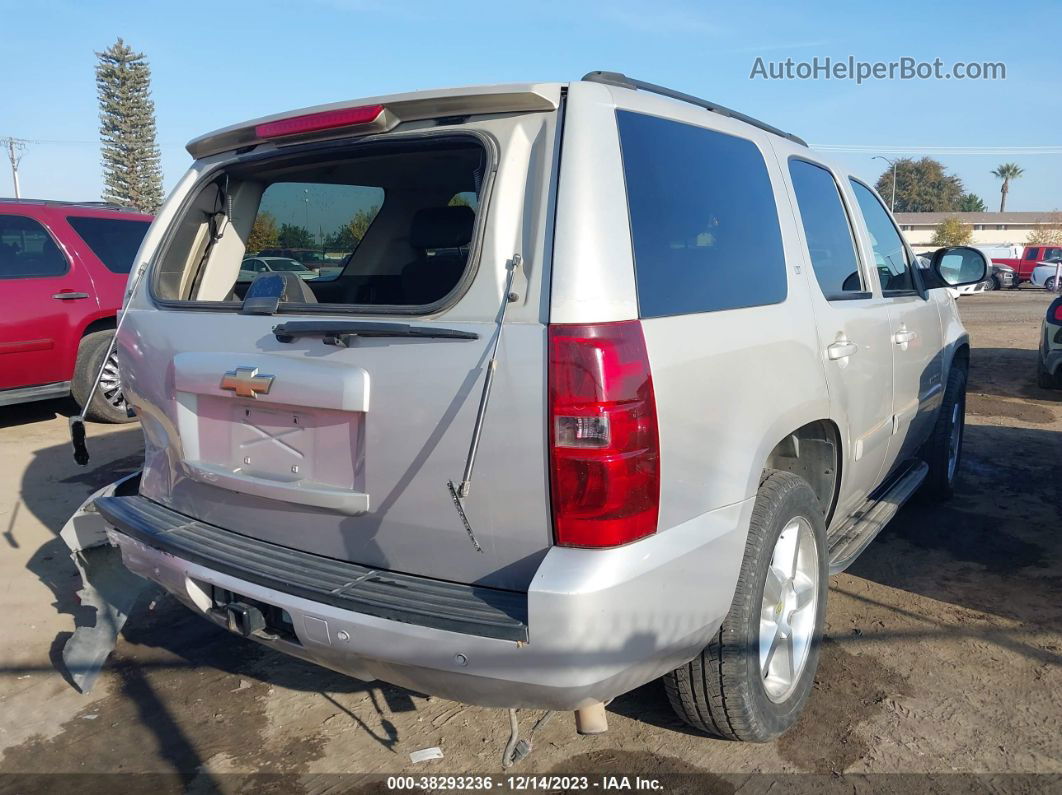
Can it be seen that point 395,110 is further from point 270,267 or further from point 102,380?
point 102,380

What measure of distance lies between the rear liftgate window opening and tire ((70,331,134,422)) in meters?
4.43

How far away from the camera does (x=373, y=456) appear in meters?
2.30

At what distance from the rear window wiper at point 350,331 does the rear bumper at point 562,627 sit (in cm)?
62

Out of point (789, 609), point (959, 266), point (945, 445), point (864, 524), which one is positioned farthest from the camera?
point (945, 445)

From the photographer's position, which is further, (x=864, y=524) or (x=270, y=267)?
(x=864, y=524)

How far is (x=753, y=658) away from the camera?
99.4 inches

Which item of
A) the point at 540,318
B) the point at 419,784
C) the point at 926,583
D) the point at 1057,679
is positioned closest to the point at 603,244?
the point at 540,318

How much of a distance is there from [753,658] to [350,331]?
152cm

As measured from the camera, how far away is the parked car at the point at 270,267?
10.4ft

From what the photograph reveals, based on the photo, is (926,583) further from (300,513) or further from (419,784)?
(300,513)

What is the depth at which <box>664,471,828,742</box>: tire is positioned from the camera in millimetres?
2467

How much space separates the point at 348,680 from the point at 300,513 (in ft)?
3.53

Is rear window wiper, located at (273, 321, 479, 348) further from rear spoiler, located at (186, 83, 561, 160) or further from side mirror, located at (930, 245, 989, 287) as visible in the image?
side mirror, located at (930, 245, 989, 287)

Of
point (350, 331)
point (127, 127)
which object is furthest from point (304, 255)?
point (127, 127)
